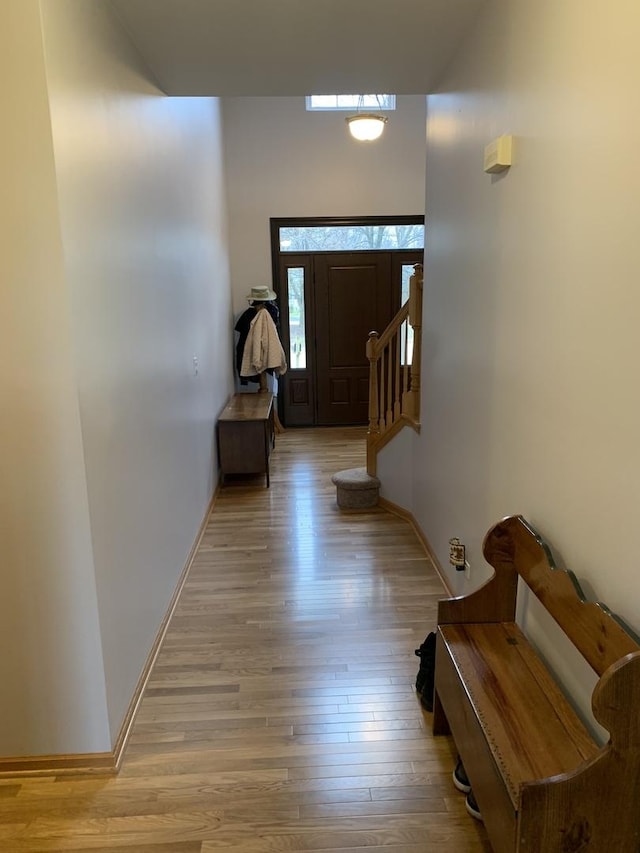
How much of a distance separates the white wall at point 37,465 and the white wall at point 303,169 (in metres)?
5.21

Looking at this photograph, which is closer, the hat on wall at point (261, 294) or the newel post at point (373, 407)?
the newel post at point (373, 407)

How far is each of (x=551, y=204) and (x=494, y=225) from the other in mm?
563

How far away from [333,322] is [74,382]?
5459mm

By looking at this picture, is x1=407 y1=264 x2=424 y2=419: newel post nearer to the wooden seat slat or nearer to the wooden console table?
the wooden console table

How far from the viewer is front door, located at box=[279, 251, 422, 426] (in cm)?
696

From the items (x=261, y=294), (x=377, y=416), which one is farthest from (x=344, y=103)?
(x=377, y=416)

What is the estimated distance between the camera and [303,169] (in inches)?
264

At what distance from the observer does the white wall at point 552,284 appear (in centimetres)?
143

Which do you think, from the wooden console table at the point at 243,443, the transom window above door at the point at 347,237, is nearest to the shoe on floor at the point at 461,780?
the wooden console table at the point at 243,443

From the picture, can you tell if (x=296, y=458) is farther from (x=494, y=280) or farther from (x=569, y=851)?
(x=569, y=851)

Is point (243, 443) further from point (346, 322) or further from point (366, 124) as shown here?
point (366, 124)

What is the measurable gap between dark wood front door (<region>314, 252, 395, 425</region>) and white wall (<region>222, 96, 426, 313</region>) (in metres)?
0.60

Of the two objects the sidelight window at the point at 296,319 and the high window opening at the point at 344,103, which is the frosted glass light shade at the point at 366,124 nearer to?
the high window opening at the point at 344,103

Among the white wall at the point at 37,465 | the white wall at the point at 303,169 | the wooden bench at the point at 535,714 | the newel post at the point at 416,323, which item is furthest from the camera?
the white wall at the point at 303,169
